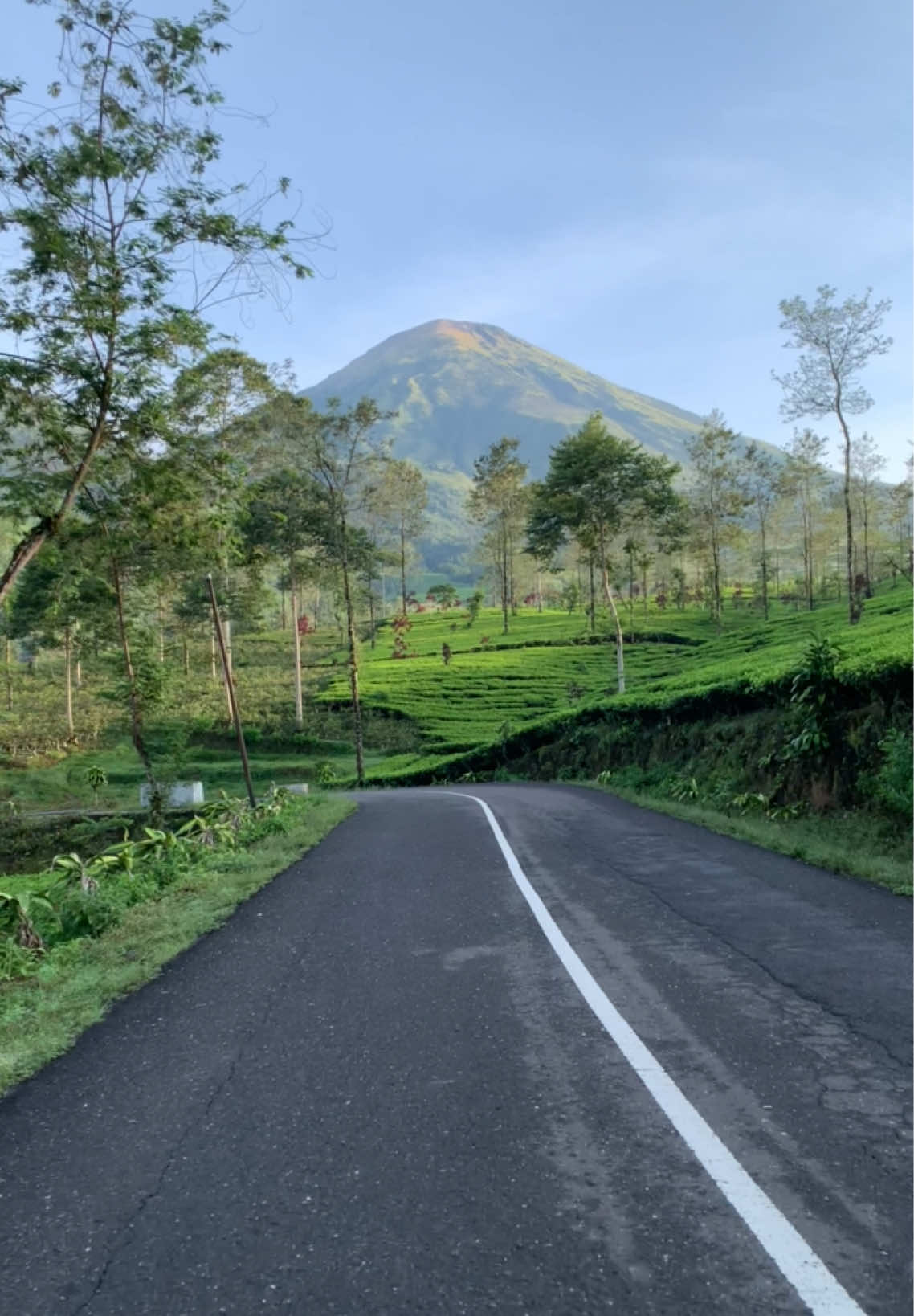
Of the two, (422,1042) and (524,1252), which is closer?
(524,1252)

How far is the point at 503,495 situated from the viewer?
2817 inches

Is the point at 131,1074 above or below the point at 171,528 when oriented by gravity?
below

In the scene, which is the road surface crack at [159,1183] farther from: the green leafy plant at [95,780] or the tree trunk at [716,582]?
the tree trunk at [716,582]

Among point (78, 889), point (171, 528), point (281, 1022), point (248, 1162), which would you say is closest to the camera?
point (248, 1162)

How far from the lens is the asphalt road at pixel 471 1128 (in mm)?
2424

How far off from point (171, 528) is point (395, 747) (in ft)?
101

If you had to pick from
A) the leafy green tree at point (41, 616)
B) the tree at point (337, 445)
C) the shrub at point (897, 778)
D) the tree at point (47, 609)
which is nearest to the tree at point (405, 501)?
the tree at point (47, 609)

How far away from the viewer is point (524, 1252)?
251 centimetres

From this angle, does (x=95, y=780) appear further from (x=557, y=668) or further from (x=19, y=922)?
(x=557, y=668)

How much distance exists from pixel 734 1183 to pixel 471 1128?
1.03m

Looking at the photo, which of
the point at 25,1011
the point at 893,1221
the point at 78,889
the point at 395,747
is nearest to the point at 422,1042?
the point at 893,1221

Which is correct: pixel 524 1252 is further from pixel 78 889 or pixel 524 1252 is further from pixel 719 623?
pixel 719 623

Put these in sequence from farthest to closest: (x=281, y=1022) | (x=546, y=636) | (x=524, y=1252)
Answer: (x=546, y=636), (x=281, y=1022), (x=524, y=1252)

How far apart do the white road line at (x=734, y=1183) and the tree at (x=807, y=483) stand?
53.0 meters
